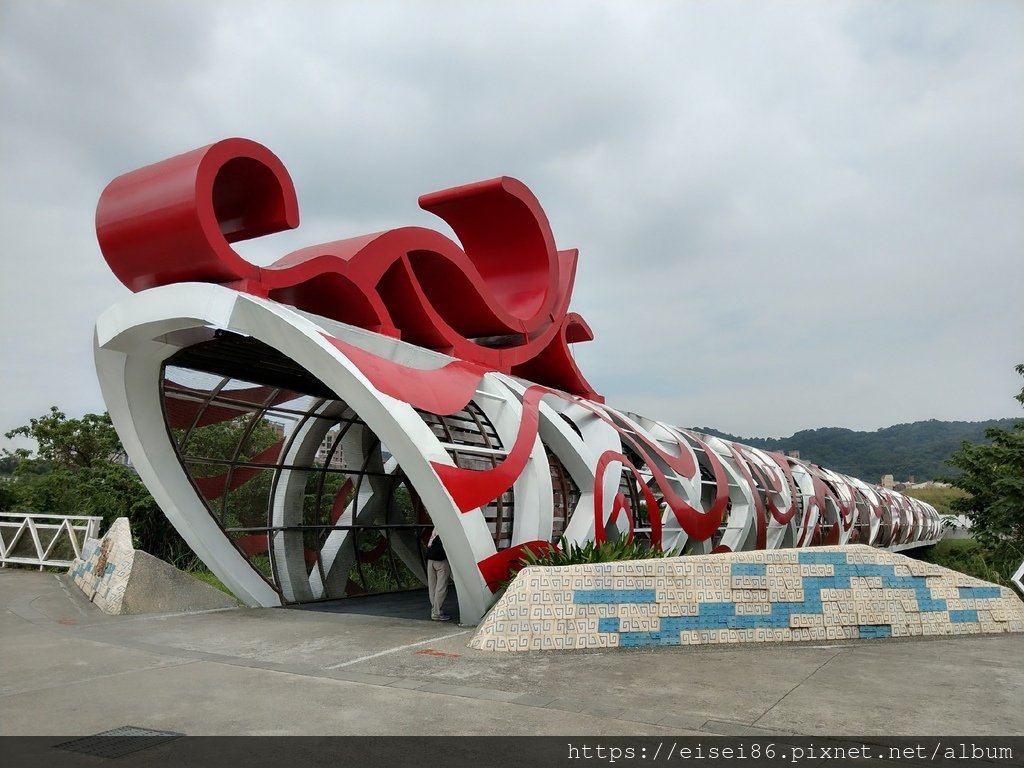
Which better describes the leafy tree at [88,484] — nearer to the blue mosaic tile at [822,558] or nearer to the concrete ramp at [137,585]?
the concrete ramp at [137,585]

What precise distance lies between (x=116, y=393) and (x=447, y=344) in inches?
195

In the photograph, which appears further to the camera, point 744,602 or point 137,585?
point 137,585

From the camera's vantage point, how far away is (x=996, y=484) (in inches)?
714

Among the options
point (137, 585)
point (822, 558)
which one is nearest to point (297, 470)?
point (137, 585)

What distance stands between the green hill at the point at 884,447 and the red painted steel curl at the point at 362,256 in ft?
385

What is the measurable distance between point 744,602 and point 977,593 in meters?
3.04

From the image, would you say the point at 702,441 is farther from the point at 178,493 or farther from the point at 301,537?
the point at 178,493

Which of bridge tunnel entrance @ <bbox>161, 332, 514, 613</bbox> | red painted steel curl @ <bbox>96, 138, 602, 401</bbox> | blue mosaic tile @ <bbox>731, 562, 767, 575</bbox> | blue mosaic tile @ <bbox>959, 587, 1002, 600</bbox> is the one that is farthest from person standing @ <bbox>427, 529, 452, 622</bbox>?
blue mosaic tile @ <bbox>959, 587, 1002, 600</bbox>

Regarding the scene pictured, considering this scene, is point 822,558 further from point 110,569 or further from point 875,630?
point 110,569

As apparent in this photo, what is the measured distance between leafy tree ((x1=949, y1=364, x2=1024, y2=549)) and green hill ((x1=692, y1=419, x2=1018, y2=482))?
106 m

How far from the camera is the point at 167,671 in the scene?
7.29 m
